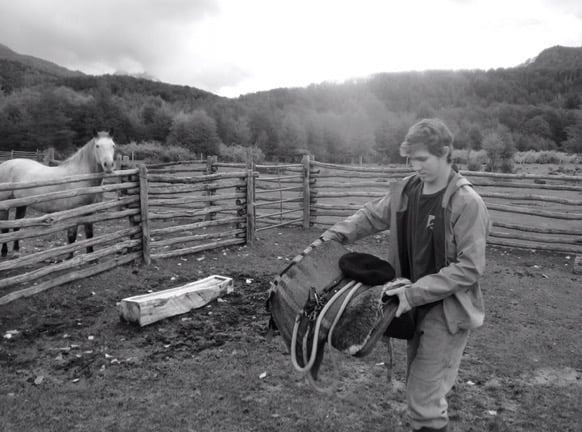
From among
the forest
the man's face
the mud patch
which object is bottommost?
the mud patch

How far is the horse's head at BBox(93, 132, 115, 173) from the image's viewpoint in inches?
265

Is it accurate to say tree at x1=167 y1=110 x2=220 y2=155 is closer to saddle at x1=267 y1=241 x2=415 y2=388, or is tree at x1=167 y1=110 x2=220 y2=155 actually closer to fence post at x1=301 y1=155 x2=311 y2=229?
fence post at x1=301 y1=155 x2=311 y2=229

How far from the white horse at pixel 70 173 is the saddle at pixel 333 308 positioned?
212 inches

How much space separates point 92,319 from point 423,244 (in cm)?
419

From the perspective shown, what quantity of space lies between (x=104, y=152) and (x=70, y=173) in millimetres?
853

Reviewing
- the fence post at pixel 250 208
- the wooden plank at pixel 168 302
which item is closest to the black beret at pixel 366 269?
the wooden plank at pixel 168 302

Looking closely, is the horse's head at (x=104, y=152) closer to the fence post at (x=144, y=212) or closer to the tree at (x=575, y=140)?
the fence post at (x=144, y=212)

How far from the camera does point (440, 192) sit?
2074 mm

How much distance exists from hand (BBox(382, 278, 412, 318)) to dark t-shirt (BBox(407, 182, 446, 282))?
16cm

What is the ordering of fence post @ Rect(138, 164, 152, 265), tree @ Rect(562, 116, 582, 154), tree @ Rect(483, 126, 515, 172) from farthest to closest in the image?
tree @ Rect(562, 116, 582, 154)
tree @ Rect(483, 126, 515, 172)
fence post @ Rect(138, 164, 152, 265)

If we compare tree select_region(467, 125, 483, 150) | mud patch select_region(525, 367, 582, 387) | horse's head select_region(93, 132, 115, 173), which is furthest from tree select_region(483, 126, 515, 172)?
mud patch select_region(525, 367, 582, 387)

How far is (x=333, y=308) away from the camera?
1.98 metres

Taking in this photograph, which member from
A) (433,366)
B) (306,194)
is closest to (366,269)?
(433,366)

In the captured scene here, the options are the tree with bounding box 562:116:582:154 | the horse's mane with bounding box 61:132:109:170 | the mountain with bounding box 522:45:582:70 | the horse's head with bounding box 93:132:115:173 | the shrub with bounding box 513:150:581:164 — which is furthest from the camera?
the mountain with bounding box 522:45:582:70
